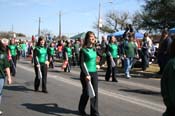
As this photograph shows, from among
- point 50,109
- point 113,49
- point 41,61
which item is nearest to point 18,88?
point 41,61

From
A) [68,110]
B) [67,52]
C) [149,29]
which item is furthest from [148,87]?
[149,29]

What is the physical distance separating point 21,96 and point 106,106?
303cm

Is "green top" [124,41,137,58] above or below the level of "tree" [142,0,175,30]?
below

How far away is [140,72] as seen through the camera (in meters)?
20.9

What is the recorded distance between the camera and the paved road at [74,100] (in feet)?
31.4

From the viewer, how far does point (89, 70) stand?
8.87m

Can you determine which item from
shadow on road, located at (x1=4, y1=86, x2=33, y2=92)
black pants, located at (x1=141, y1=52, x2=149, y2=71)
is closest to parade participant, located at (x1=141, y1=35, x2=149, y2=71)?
black pants, located at (x1=141, y1=52, x2=149, y2=71)

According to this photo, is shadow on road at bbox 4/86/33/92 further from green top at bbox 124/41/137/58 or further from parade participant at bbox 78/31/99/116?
green top at bbox 124/41/137/58

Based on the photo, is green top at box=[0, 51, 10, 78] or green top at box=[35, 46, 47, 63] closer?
green top at box=[0, 51, 10, 78]

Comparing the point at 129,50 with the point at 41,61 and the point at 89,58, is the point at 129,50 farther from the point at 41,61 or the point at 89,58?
the point at 89,58

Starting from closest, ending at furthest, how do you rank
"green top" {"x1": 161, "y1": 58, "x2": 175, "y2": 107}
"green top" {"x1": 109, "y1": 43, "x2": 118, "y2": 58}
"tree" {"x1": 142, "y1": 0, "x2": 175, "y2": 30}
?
"green top" {"x1": 161, "y1": 58, "x2": 175, "y2": 107} < "green top" {"x1": 109, "y1": 43, "x2": 118, "y2": 58} < "tree" {"x1": 142, "y1": 0, "x2": 175, "y2": 30}

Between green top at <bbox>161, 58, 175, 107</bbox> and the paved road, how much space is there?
Result: 16.2 feet

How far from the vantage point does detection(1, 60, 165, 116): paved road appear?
377 inches

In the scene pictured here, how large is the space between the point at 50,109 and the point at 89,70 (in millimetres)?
1673
